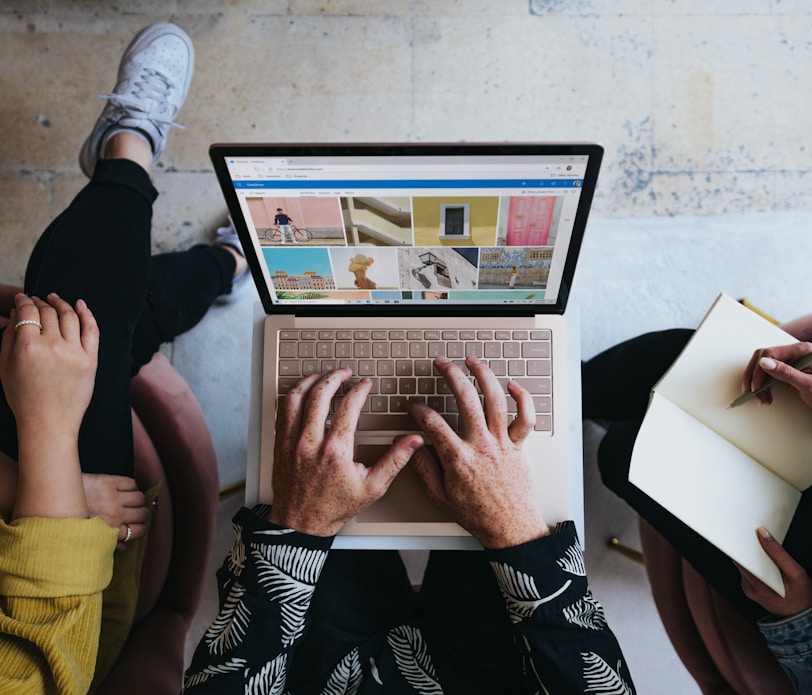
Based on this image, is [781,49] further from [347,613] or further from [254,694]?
[254,694]

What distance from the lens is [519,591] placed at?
0.78m

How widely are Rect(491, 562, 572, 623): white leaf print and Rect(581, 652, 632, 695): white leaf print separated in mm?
83

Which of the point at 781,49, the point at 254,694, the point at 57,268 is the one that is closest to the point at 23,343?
the point at 57,268

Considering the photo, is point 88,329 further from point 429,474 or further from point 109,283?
point 429,474

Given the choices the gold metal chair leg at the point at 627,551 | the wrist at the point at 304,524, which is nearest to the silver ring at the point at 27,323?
the wrist at the point at 304,524

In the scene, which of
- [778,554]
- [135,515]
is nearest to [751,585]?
[778,554]

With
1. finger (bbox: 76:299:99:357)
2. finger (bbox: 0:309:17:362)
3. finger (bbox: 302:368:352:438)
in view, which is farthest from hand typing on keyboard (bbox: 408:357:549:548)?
finger (bbox: 0:309:17:362)

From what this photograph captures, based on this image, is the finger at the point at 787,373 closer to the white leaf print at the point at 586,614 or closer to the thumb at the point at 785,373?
the thumb at the point at 785,373

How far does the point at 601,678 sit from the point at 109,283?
3.11ft

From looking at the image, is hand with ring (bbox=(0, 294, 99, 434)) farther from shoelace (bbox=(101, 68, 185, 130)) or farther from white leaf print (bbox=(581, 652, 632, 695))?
white leaf print (bbox=(581, 652, 632, 695))

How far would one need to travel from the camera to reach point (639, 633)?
1391mm

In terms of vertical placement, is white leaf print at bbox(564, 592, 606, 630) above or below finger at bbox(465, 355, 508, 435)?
below

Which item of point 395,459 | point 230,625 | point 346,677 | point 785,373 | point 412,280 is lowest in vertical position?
point 346,677

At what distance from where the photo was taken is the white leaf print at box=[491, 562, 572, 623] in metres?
0.77
